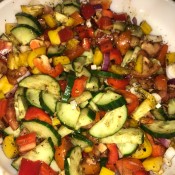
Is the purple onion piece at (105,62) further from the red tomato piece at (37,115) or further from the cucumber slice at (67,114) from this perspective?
the red tomato piece at (37,115)

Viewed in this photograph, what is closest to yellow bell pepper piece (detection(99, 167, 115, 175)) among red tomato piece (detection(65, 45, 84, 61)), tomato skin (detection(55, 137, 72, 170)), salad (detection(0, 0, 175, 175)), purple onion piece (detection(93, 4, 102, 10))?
salad (detection(0, 0, 175, 175))

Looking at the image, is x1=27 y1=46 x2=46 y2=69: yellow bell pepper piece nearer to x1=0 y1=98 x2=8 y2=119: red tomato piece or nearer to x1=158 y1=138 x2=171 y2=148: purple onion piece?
x1=0 y1=98 x2=8 y2=119: red tomato piece

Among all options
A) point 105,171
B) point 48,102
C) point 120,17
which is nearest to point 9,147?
point 48,102

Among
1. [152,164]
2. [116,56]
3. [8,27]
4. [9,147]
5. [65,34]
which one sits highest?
[8,27]

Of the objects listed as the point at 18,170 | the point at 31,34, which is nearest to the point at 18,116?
the point at 18,170

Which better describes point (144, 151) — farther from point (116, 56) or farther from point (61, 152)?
point (116, 56)

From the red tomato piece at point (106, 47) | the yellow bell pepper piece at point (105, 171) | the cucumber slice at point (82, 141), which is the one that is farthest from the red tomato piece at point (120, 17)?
the yellow bell pepper piece at point (105, 171)
